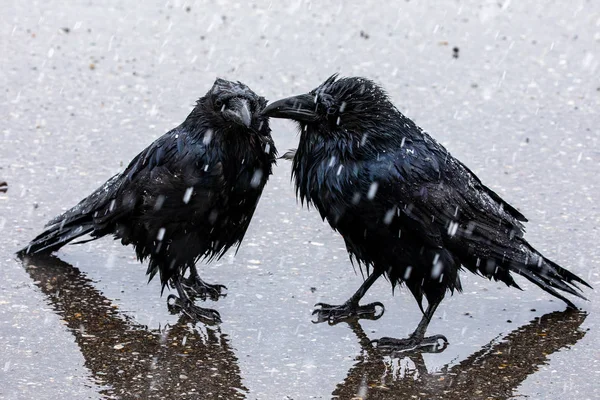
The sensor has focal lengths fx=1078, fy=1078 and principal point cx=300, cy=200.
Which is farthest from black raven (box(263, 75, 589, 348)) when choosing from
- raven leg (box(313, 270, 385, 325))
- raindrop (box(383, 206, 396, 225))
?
raven leg (box(313, 270, 385, 325))

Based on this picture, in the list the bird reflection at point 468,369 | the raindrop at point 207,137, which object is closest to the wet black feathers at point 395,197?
the bird reflection at point 468,369

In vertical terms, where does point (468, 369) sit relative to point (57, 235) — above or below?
below

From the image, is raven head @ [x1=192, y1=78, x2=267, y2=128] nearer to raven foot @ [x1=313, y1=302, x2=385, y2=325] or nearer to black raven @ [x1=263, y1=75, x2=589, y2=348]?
black raven @ [x1=263, y1=75, x2=589, y2=348]

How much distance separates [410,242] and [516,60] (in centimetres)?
513

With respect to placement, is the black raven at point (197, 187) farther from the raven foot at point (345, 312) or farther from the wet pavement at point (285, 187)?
the raven foot at point (345, 312)

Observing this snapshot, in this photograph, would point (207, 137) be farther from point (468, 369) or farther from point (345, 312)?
point (468, 369)

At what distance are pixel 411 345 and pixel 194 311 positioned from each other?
1111 millimetres

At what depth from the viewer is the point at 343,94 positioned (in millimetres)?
5121

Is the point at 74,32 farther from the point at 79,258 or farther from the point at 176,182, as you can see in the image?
the point at 176,182

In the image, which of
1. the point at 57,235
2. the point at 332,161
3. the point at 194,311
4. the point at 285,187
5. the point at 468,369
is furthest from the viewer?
the point at 285,187

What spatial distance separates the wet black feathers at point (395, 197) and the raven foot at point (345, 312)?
401 mm

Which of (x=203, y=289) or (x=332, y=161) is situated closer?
(x=332, y=161)

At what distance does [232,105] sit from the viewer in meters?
5.23

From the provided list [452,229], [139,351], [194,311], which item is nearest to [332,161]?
[452,229]
